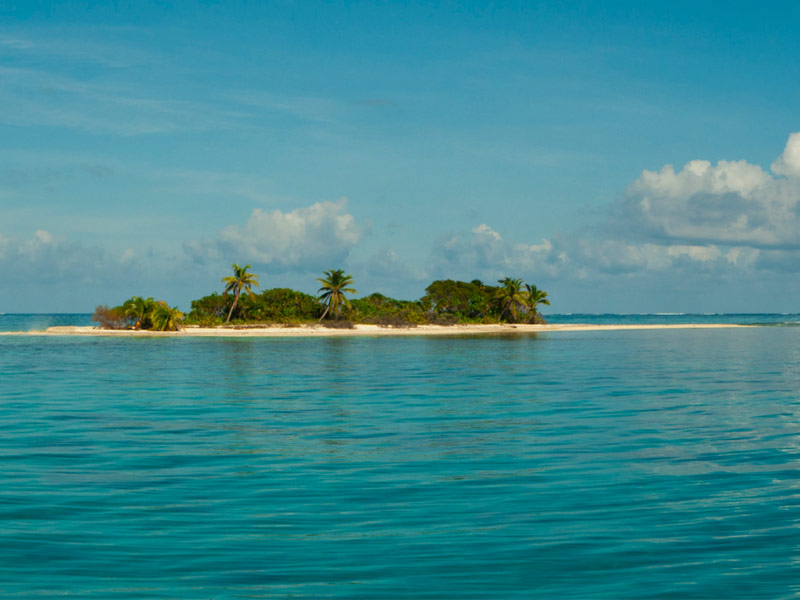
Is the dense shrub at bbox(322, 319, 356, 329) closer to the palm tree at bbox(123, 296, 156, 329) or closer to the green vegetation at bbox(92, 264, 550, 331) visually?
Answer: the green vegetation at bbox(92, 264, 550, 331)

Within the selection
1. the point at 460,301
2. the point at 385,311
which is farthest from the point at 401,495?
the point at 460,301

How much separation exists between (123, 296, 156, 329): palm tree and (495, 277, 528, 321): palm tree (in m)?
57.9

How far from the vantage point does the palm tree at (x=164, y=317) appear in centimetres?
→ 9244

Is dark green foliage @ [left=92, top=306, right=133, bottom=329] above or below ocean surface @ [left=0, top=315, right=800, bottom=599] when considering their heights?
above

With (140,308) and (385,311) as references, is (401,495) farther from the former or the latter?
(385,311)

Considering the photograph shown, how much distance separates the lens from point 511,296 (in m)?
125

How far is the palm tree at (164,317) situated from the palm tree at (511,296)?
54.9 metres

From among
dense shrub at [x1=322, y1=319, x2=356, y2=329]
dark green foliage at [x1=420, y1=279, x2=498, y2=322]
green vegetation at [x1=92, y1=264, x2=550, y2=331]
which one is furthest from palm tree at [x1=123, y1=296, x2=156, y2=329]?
dark green foliage at [x1=420, y1=279, x2=498, y2=322]

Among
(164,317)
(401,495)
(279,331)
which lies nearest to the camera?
(401,495)

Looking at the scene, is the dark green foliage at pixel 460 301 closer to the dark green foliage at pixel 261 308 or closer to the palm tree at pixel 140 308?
the dark green foliage at pixel 261 308

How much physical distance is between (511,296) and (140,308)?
61.4 meters

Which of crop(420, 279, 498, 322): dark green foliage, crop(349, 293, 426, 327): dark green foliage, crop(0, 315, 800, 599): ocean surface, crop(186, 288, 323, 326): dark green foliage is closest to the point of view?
crop(0, 315, 800, 599): ocean surface

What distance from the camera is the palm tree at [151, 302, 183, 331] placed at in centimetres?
9244

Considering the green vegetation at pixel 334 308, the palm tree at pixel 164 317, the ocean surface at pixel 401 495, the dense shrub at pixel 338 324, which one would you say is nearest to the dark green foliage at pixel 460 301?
the green vegetation at pixel 334 308
